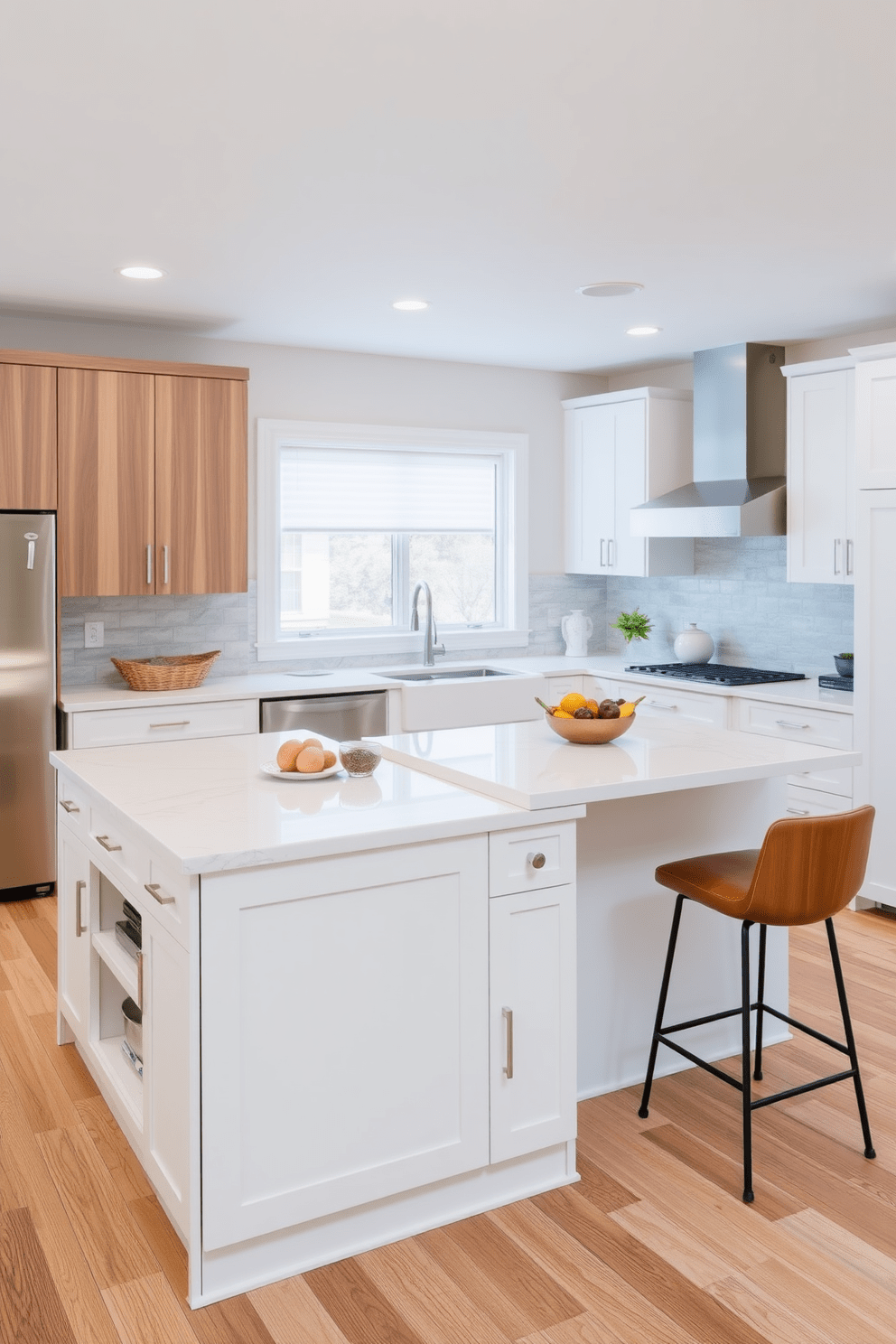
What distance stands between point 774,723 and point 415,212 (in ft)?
9.04

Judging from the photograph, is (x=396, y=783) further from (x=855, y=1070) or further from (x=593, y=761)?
(x=855, y=1070)

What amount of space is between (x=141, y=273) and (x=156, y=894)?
2.59 meters

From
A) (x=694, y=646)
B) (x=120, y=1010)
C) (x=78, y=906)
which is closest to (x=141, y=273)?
(x=78, y=906)

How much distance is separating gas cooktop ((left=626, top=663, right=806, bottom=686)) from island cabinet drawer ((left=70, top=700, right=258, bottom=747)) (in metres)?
2.07

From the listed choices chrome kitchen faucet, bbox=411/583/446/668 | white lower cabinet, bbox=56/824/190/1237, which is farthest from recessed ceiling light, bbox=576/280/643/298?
white lower cabinet, bbox=56/824/190/1237

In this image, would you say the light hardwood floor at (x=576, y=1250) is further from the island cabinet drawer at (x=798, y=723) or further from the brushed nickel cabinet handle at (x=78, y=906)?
the island cabinet drawer at (x=798, y=723)

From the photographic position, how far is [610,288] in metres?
4.15

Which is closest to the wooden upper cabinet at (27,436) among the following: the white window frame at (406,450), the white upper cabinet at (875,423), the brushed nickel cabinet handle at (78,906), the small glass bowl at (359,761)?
the white window frame at (406,450)

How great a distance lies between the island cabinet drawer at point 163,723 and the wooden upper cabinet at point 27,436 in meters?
0.93

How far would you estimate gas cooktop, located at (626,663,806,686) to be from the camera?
521 cm

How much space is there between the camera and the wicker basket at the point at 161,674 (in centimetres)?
481

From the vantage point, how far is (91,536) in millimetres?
4688

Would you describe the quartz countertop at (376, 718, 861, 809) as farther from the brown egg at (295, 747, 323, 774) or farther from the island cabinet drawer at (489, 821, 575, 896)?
the brown egg at (295, 747, 323, 774)

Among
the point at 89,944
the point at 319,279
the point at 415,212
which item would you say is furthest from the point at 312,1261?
the point at 319,279
